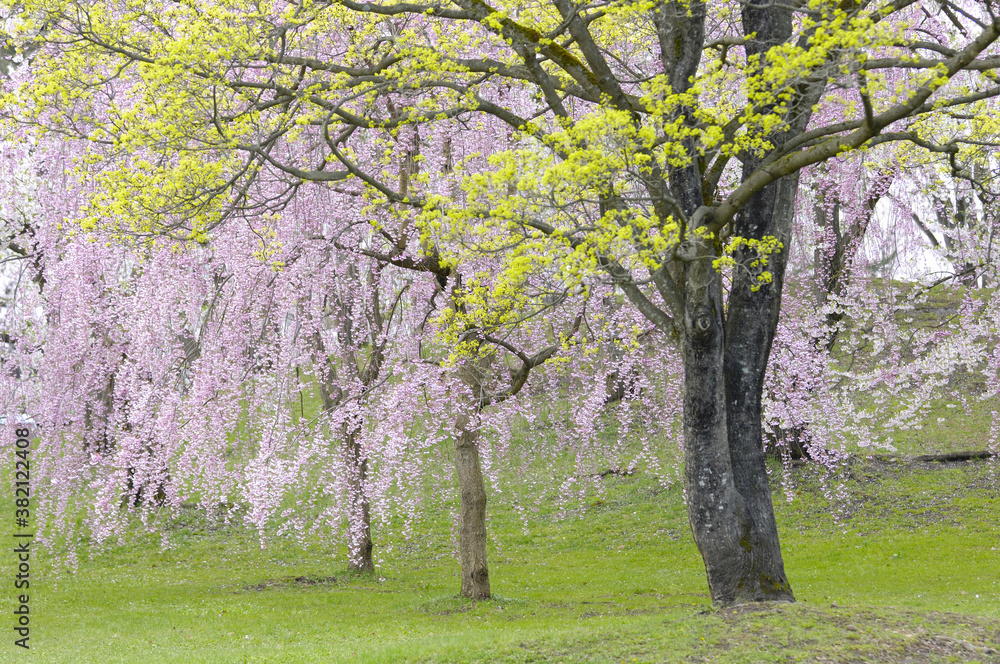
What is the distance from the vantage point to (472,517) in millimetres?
11664

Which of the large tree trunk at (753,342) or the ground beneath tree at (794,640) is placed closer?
the ground beneath tree at (794,640)

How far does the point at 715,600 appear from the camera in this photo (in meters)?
7.41

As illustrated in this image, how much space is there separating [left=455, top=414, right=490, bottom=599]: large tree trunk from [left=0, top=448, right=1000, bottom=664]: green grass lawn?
0.35m

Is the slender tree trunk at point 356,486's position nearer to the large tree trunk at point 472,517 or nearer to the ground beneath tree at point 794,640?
the large tree trunk at point 472,517

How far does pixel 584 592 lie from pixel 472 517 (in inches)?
93.1

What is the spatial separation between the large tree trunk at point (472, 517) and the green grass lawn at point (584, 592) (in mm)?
350

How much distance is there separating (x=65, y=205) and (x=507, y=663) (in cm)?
880

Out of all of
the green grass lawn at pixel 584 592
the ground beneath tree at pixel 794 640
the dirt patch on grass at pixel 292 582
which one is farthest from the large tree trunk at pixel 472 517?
the ground beneath tree at pixel 794 640

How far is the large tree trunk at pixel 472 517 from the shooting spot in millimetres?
11555

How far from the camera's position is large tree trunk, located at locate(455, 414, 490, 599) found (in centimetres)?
1155

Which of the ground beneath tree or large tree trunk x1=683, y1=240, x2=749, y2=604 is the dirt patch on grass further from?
large tree trunk x1=683, y1=240, x2=749, y2=604

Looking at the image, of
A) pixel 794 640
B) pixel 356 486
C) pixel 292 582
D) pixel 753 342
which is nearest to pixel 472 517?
pixel 356 486

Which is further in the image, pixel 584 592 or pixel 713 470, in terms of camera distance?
pixel 584 592

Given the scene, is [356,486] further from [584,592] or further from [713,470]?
[713,470]
